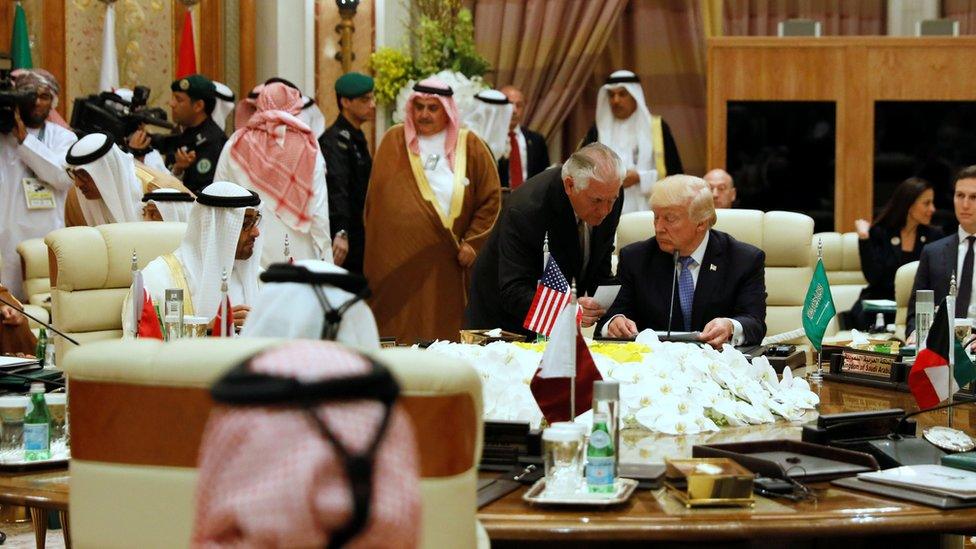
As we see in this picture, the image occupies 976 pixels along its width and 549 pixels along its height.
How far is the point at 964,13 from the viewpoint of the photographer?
9727mm

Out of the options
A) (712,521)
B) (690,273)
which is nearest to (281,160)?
(690,273)

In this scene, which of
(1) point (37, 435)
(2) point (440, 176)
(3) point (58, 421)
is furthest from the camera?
(2) point (440, 176)

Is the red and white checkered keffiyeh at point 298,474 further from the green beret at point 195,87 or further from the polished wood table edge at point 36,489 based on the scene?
the green beret at point 195,87

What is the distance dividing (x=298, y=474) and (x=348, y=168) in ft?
19.4

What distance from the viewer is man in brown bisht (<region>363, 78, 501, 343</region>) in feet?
21.9

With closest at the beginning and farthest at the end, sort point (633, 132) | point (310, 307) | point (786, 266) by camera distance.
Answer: point (310, 307)
point (786, 266)
point (633, 132)

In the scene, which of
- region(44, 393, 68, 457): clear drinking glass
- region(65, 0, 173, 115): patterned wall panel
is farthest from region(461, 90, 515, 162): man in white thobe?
region(44, 393, 68, 457): clear drinking glass

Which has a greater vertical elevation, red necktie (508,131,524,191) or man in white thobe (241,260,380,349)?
red necktie (508,131,524,191)

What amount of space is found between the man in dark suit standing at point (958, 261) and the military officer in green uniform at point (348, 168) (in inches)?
114

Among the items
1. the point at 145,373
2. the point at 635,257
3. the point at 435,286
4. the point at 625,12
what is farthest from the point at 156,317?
the point at 625,12

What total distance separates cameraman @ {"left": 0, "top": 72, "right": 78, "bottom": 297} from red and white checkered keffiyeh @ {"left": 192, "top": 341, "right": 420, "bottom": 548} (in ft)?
18.3

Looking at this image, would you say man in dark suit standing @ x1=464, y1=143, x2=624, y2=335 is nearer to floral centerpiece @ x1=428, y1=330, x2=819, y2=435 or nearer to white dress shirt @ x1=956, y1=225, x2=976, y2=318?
floral centerpiece @ x1=428, y1=330, x2=819, y2=435

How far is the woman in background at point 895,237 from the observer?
269 inches

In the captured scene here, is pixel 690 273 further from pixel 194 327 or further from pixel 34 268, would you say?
pixel 34 268
